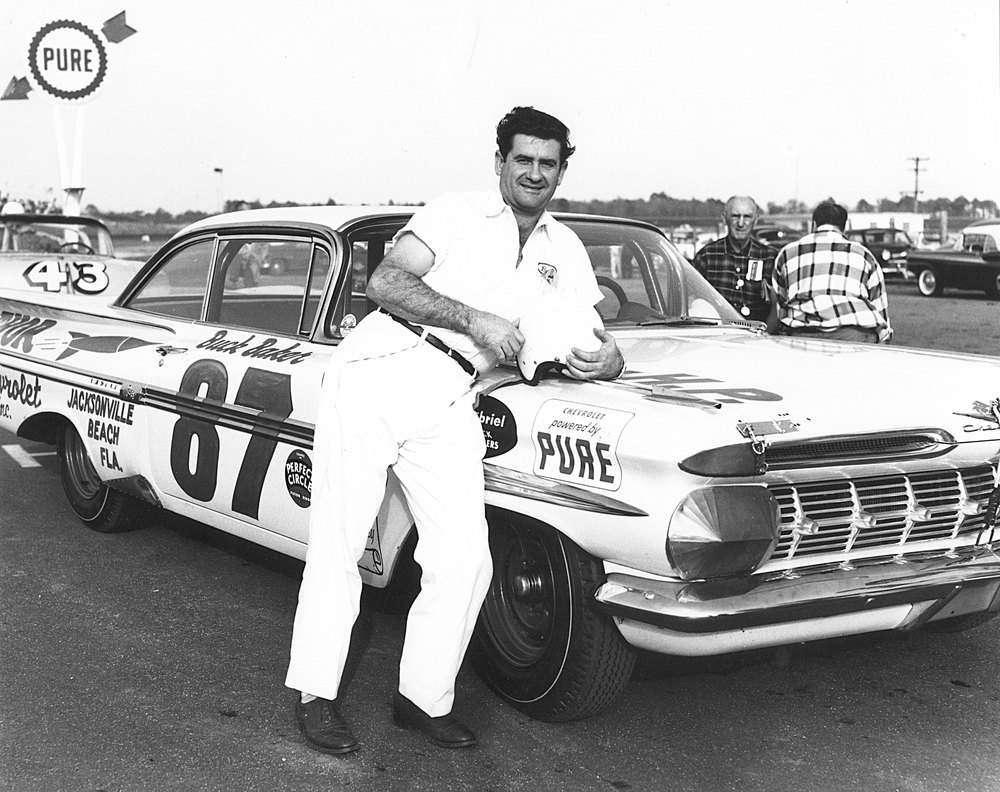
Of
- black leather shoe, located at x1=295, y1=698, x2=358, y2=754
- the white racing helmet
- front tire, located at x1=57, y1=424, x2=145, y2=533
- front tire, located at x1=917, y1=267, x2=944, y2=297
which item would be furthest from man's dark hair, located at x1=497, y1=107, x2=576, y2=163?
front tire, located at x1=917, y1=267, x2=944, y2=297

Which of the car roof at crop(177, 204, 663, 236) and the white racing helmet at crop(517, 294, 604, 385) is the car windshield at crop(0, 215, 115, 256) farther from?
the white racing helmet at crop(517, 294, 604, 385)

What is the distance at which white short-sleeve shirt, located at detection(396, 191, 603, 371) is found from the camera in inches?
127

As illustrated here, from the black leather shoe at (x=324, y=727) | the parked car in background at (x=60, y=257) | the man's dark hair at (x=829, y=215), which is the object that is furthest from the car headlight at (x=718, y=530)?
the parked car in background at (x=60, y=257)

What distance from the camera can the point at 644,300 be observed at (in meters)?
4.79

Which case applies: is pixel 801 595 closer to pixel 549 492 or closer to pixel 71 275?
pixel 549 492

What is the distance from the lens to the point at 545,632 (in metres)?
3.42

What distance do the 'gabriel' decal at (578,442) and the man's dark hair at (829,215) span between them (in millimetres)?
3556

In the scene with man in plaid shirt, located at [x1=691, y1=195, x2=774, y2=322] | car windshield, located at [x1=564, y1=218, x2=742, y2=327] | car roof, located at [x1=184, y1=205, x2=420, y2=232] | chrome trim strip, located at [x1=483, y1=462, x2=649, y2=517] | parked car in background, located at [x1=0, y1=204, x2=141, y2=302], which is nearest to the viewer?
chrome trim strip, located at [x1=483, y1=462, x2=649, y2=517]

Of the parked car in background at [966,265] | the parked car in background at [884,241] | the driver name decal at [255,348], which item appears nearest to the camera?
the driver name decal at [255,348]

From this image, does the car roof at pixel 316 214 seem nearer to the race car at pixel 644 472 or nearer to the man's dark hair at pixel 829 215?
the race car at pixel 644 472

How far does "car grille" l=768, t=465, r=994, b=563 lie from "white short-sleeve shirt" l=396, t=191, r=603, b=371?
2.89ft

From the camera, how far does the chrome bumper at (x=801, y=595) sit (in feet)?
9.58

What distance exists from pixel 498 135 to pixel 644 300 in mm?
1560

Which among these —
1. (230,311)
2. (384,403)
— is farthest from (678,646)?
(230,311)
